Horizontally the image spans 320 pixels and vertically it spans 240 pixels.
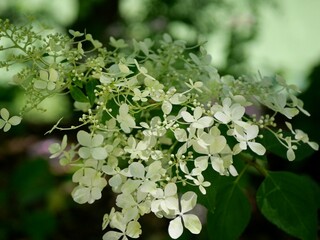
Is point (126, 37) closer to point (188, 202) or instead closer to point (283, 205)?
point (283, 205)

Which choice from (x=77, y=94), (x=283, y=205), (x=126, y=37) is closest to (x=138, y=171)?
(x=77, y=94)

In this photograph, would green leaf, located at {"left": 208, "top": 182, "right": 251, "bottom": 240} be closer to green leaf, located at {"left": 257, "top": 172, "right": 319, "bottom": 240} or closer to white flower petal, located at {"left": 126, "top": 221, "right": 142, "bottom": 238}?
green leaf, located at {"left": 257, "top": 172, "right": 319, "bottom": 240}

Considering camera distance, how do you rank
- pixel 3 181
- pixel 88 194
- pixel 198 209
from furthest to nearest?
pixel 3 181, pixel 198 209, pixel 88 194

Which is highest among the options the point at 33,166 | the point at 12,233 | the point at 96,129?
the point at 96,129

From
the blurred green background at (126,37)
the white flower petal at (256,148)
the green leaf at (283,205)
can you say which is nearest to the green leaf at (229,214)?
the green leaf at (283,205)

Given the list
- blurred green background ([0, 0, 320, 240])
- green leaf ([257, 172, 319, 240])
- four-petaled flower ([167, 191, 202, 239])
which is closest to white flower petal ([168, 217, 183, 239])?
four-petaled flower ([167, 191, 202, 239])

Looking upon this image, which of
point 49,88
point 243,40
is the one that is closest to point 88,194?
point 49,88

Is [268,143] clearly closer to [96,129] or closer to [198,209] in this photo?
[96,129]
